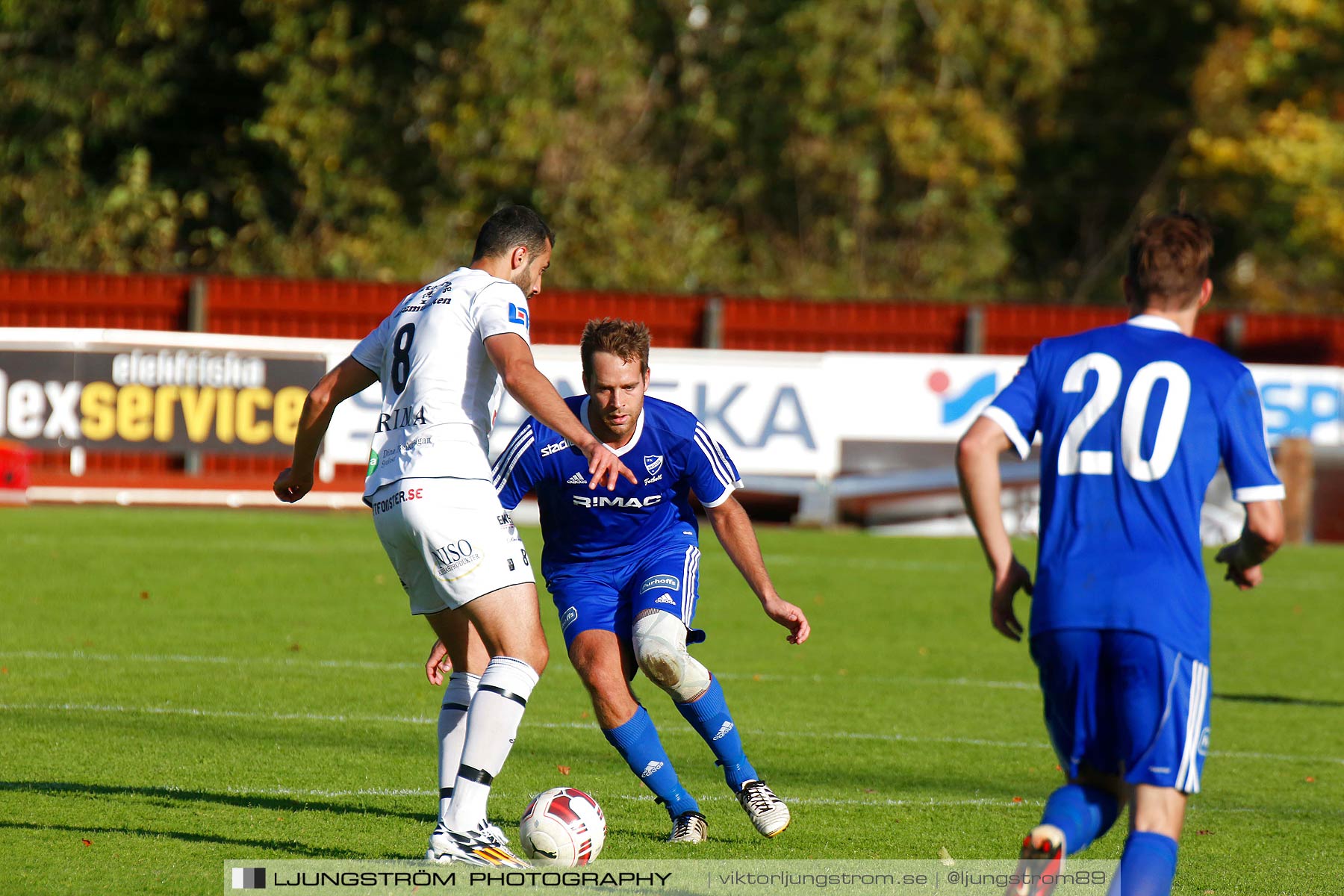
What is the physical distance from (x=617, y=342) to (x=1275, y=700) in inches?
220

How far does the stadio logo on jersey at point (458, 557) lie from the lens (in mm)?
4805

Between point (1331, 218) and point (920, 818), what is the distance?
1027 inches

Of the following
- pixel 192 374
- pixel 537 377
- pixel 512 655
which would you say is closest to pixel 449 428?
pixel 537 377

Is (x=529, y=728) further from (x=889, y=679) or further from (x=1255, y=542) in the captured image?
(x=1255, y=542)

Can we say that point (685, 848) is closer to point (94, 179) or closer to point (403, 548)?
point (403, 548)

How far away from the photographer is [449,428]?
16.0 ft

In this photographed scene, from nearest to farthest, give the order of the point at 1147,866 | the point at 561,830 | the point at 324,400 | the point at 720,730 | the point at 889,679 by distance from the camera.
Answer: the point at 1147,866, the point at 561,830, the point at 324,400, the point at 720,730, the point at 889,679

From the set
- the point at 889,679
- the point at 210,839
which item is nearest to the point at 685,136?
the point at 889,679

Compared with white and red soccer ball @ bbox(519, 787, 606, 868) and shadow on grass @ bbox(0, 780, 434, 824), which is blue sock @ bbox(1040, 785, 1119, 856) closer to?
white and red soccer ball @ bbox(519, 787, 606, 868)

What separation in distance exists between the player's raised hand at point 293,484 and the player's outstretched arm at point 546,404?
1.01 meters

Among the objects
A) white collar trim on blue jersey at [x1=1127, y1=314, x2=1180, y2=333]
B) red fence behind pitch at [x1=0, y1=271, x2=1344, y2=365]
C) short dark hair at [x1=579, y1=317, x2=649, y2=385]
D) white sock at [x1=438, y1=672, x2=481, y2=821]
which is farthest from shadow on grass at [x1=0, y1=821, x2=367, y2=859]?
red fence behind pitch at [x1=0, y1=271, x2=1344, y2=365]

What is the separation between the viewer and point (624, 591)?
5.68 m

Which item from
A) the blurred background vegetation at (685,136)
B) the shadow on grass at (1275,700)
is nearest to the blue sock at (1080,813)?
the shadow on grass at (1275,700)

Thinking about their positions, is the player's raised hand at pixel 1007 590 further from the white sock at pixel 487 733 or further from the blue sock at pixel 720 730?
the blue sock at pixel 720 730
